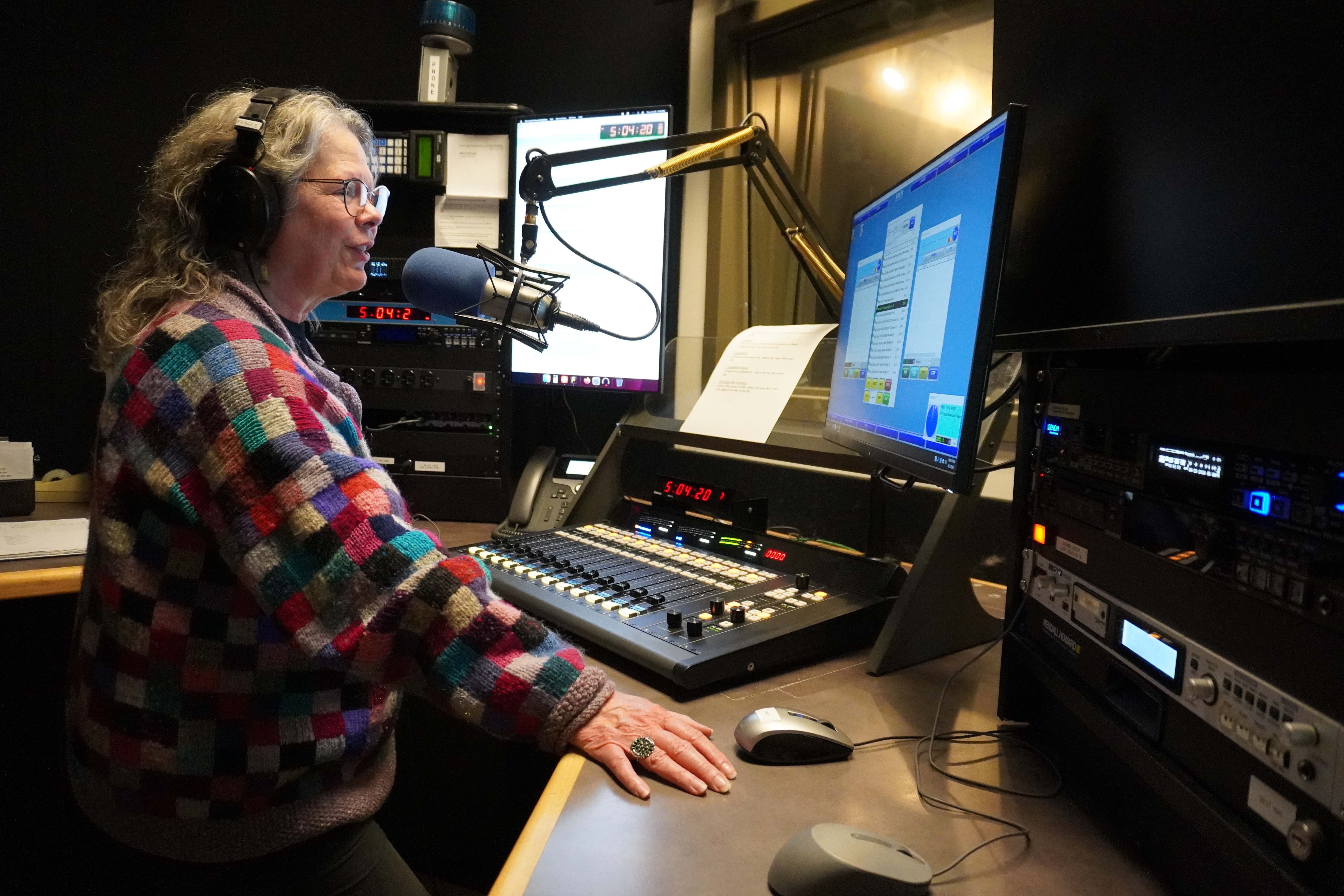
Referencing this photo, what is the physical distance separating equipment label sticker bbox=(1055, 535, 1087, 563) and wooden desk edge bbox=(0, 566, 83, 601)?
1373 millimetres

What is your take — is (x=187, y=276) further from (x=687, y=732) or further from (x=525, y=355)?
(x=525, y=355)

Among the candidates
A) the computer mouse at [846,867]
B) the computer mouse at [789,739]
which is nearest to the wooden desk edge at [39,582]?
the computer mouse at [789,739]

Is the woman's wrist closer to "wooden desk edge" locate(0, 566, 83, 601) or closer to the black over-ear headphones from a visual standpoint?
the black over-ear headphones

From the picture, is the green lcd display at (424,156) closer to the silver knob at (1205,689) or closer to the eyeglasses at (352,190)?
the eyeglasses at (352,190)

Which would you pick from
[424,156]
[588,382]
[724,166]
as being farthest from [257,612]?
[424,156]

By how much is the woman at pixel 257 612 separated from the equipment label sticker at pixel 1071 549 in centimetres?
33

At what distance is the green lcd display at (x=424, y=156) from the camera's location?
1.85 metres

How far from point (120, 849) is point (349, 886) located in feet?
0.75

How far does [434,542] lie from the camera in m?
0.73

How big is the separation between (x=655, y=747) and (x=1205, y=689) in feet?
1.33

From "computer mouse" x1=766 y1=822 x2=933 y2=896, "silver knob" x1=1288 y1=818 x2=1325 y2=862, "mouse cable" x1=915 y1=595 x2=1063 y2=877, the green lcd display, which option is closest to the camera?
"silver knob" x1=1288 y1=818 x2=1325 y2=862

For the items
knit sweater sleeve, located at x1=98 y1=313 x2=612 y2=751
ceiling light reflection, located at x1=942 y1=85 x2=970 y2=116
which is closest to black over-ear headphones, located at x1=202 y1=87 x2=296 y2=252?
knit sweater sleeve, located at x1=98 y1=313 x2=612 y2=751

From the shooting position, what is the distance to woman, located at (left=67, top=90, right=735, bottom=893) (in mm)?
686

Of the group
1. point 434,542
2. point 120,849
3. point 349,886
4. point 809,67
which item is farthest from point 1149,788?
point 809,67
